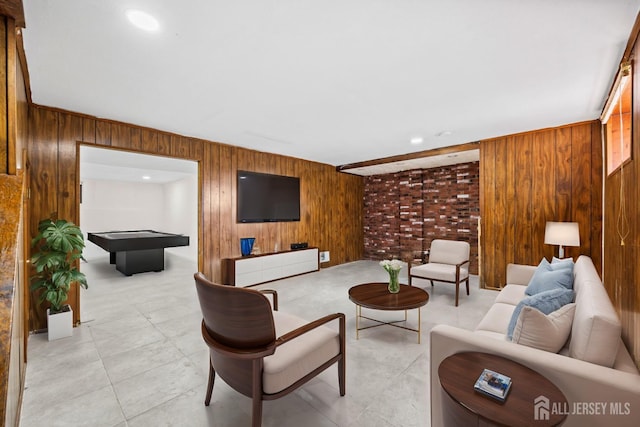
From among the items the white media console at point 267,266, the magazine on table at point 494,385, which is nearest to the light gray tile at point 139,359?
the white media console at point 267,266

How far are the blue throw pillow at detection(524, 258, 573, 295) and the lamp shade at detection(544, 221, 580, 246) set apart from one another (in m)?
1.17

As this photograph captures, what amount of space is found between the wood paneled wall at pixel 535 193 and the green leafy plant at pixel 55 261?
5.45 meters

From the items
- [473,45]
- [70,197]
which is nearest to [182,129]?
[70,197]

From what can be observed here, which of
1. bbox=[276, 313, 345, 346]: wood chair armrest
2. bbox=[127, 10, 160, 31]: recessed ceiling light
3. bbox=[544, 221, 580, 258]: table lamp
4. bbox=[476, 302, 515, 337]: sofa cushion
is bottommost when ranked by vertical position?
bbox=[476, 302, 515, 337]: sofa cushion

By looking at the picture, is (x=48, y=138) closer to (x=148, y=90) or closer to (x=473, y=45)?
(x=148, y=90)

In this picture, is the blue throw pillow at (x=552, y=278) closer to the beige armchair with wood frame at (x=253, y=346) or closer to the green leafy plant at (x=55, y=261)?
the beige armchair with wood frame at (x=253, y=346)

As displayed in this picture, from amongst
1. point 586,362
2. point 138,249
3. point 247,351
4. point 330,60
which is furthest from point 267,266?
point 586,362

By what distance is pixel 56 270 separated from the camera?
113 inches

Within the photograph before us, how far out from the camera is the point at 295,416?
1.75 meters

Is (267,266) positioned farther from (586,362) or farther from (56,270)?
(586,362)

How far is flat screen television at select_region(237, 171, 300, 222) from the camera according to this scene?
4984 mm

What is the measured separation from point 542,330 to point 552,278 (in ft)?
3.66

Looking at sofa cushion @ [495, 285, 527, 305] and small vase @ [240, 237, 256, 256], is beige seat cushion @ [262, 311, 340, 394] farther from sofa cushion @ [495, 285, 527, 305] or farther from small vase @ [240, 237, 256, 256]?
small vase @ [240, 237, 256, 256]

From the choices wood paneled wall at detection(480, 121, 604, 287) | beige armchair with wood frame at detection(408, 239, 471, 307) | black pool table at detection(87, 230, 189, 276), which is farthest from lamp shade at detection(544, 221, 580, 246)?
black pool table at detection(87, 230, 189, 276)
